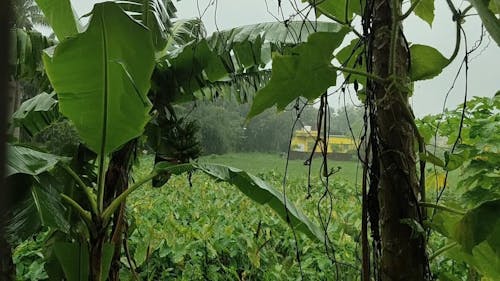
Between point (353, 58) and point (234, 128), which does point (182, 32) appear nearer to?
point (234, 128)

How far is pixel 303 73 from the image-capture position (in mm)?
452

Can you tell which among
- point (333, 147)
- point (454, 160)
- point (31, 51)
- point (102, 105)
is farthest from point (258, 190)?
point (31, 51)

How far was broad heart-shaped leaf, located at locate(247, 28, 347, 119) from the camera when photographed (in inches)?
17.4

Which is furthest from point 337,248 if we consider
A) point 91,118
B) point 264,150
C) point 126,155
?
point 91,118

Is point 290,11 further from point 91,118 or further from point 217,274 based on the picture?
point 217,274

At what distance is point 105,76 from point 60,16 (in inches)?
14.8

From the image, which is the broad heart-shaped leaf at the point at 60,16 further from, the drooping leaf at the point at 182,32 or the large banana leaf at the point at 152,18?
the drooping leaf at the point at 182,32

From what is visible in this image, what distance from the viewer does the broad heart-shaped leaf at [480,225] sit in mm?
392

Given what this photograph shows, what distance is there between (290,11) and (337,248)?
93 centimetres

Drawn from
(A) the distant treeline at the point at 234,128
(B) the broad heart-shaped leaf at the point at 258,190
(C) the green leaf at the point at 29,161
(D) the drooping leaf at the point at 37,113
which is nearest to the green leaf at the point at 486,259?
(B) the broad heart-shaped leaf at the point at 258,190

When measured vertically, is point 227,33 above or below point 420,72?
above

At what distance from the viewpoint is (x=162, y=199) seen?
2.19 meters

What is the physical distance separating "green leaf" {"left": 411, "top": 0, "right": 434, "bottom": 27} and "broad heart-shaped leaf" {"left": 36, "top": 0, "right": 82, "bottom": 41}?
2.88ft

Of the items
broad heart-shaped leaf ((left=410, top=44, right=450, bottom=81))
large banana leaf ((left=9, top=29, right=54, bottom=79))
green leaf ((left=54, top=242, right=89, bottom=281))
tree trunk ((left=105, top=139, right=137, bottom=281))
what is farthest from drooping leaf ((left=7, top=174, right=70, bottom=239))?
broad heart-shaped leaf ((left=410, top=44, right=450, bottom=81))
